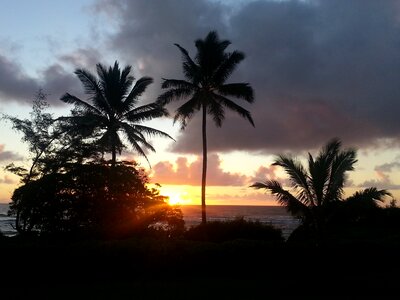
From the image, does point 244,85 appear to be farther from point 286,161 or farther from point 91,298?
point 91,298

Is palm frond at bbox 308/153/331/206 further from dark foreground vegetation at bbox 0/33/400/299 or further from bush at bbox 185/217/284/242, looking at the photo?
bush at bbox 185/217/284/242

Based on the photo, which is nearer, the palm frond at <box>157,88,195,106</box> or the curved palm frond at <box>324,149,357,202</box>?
the curved palm frond at <box>324,149,357,202</box>

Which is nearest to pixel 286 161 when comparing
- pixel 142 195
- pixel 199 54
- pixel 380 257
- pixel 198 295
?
pixel 380 257

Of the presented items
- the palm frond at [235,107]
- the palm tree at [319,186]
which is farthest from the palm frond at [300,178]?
the palm frond at [235,107]

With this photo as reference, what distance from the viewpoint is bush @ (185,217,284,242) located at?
77.2ft

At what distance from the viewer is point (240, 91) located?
28672 mm

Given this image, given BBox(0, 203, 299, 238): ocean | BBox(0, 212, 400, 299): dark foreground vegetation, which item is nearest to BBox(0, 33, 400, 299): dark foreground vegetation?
BBox(0, 212, 400, 299): dark foreground vegetation

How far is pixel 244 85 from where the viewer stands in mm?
28688

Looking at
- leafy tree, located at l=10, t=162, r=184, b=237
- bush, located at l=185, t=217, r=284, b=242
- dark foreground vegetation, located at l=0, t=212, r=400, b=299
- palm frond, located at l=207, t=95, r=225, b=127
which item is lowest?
dark foreground vegetation, located at l=0, t=212, r=400, b=299

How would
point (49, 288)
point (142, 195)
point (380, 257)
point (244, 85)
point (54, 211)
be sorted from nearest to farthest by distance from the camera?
point (49, 288)
point (380, 257)
point (54, 211)
point (142, 195)
point (244, 85)

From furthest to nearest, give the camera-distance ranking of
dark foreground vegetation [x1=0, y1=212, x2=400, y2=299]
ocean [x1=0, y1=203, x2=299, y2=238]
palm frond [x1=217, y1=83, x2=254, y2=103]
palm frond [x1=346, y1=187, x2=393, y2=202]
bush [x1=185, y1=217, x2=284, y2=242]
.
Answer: ocean [x1=0, y1=203, x2=299, y2=238] < palm frond [x1=217, y1=83, x2=254, y2=103] < bush [x1=185, y1=217, x2=284, y2=242] < palm frond [x1=346, y1=187, x2=393, y2=202] < dark foreground vegetation [x1=0, y1=212, x2=400, y2=299]

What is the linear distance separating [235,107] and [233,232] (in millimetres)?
8413

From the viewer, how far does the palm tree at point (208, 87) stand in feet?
94.4

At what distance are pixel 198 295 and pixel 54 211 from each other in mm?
10809
